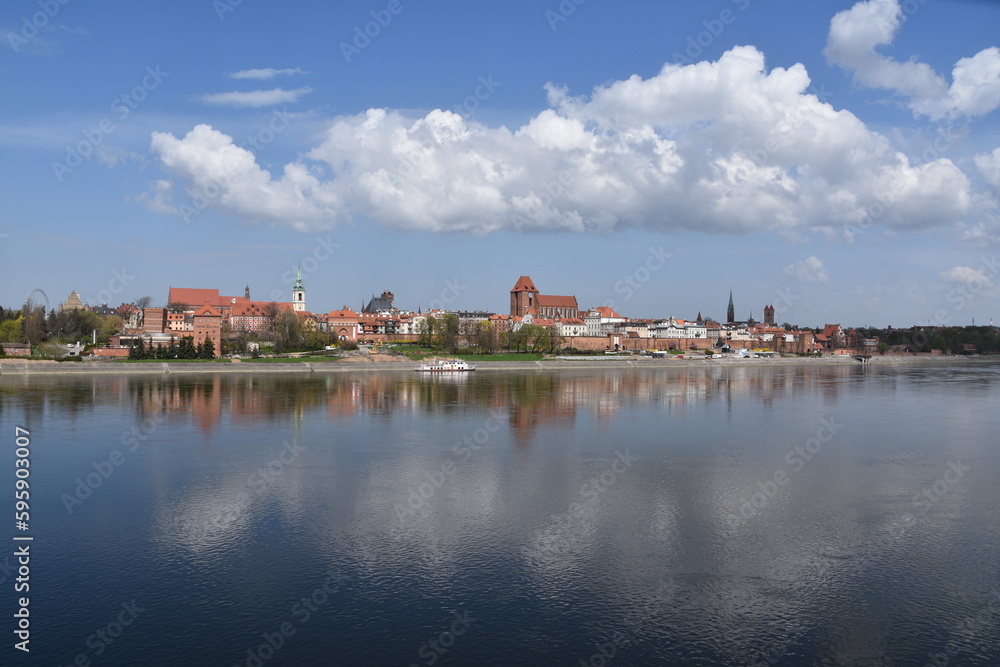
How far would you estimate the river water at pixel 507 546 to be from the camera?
639 centimetres

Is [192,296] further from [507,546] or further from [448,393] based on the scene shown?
[507,546]

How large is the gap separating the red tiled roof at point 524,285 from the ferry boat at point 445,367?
40.8 meters

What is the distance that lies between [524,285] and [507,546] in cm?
7628

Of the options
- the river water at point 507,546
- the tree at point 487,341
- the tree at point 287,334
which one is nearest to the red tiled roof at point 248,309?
the tree at point 287,334

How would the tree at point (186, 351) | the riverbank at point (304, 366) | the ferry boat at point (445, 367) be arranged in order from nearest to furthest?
the riverbank at point (304, 366), the tree at point (186, 351), the ferry boat at point (445, 367)

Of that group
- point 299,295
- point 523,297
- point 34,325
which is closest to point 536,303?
point 523,297

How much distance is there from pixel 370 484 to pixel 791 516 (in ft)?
20.1

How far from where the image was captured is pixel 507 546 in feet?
28.4

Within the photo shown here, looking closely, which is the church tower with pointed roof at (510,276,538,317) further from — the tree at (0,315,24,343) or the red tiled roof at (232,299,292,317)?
the tree at (0,315,24,343)

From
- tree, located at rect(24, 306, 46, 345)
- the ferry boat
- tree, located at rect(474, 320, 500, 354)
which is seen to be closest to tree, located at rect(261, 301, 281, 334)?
the ferry boat

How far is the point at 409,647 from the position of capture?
6262mm

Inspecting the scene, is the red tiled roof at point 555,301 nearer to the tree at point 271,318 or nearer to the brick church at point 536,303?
the brick church at point 536,303

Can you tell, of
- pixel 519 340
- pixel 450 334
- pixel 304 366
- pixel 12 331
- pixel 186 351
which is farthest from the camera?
pixel 519 340

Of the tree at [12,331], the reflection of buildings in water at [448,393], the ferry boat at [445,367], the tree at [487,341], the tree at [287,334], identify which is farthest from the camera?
the tree at [487,341]
